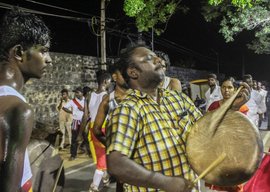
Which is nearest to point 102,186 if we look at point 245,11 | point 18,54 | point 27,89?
point 18,54

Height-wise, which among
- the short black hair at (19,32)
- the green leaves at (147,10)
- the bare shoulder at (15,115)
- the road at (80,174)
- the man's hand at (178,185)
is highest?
the green leaves at (147,10)

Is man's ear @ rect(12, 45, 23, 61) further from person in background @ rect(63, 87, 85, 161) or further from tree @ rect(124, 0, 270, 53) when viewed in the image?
tree @ rect(124, 0, 270, 53)

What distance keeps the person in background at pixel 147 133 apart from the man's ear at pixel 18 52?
2.21ft

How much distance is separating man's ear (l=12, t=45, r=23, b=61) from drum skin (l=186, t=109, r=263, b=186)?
3.59 ft

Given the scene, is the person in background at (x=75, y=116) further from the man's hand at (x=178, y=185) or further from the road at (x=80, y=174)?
the man's hand at (x=178, y=185)

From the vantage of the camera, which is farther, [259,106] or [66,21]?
[66,21]

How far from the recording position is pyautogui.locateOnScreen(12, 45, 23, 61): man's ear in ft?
5.97

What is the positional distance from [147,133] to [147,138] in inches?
1.2

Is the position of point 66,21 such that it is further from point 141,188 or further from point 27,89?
point 141,188

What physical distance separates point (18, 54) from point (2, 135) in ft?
1.51

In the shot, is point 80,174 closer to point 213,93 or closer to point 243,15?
point 213,93

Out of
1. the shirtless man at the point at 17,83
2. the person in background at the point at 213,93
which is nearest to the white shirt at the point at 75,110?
the person in background at the point at 213,93

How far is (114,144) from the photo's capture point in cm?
211

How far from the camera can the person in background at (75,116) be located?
9109 millimetres
